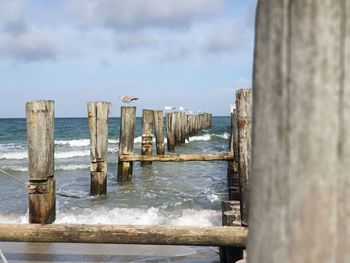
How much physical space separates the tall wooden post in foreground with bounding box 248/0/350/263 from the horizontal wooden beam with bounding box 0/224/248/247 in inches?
103

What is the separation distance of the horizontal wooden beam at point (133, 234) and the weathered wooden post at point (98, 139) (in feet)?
15.4

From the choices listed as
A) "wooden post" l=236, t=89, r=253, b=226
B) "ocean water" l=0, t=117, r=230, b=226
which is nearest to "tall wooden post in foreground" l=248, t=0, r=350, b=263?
"wooden post" l=236, t=89, r=253, b=226

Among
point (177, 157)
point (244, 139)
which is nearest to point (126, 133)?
point (177, 157)

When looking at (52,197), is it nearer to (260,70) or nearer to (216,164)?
(260,70)

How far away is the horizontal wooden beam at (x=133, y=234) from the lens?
3238 mm

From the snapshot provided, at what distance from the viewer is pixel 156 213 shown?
689 cm

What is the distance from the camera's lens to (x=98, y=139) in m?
7.99

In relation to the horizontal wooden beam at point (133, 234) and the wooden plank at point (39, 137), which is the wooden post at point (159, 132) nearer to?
the wooden plank at point (39, 137)

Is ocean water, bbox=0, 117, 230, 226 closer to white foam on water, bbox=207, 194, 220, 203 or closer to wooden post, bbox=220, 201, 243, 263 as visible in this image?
white foam on water, bbox=207, 194, 220, 203

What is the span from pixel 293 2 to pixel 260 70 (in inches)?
4.4

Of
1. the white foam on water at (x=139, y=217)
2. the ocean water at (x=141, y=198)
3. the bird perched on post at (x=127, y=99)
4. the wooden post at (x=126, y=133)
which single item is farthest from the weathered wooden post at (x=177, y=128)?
the white foam on water at (x=139, y=217)

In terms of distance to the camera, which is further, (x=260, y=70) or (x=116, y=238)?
(x=116, y=238)

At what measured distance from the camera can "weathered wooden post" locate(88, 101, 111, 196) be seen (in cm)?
791

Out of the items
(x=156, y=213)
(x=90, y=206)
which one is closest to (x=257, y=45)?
(x=156, y=213)
